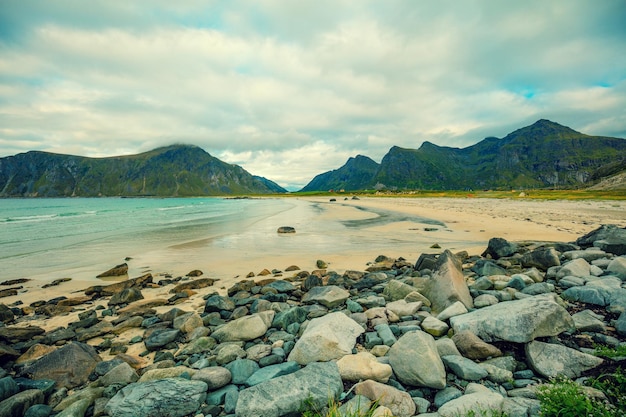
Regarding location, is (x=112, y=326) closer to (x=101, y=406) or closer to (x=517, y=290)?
(x=101, y=406)

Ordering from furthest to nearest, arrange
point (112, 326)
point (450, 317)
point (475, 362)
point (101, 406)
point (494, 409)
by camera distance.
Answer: point (112, 326)
point (450, 317)
point (475, 362)
point (101, 406)
point (494, 409)

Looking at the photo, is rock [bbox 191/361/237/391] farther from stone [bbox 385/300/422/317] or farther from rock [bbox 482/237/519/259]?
rock [bbox 482/237/519/259]

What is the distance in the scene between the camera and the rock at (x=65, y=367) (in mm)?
5891

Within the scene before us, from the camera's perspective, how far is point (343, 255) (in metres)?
18.5

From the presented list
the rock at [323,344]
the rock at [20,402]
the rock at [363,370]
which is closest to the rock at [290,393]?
the rock at [363,370]

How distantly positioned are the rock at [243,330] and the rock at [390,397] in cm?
342

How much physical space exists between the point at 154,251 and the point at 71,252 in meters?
6.75

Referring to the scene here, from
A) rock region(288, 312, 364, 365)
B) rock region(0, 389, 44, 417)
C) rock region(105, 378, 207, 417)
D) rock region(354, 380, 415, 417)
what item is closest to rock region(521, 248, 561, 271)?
rock region(288, 312, 364, 365)

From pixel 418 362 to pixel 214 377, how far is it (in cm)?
362

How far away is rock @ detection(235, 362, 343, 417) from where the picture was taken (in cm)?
416

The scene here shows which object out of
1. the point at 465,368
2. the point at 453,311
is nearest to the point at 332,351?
the point at 465,368

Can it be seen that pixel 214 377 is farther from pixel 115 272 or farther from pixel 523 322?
pixel 115 272

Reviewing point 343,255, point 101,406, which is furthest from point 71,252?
point 101,406

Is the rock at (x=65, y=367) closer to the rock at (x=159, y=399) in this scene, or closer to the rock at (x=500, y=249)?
the rock at (x=159, y=399)
